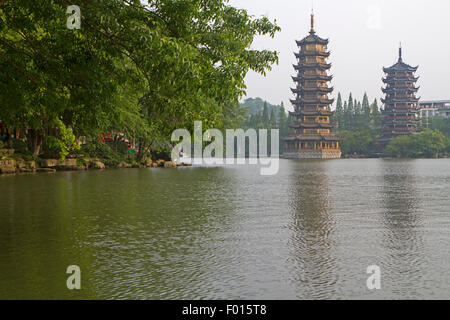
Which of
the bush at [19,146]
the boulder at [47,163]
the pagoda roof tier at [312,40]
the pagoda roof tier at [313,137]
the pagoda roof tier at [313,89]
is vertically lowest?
the boulder at [47,163]

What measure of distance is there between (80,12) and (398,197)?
32.5ft

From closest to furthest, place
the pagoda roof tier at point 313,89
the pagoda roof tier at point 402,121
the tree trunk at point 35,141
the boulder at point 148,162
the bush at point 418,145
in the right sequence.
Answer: the tree trunk at point 35,141 < the boulder at point 148,162 < the pagoda roof tier at point 313,89 < the bush at point 418,145 < the pagoda roof tier at point 402,121

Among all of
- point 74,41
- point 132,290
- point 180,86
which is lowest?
point 132,290

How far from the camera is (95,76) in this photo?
8.59 meters

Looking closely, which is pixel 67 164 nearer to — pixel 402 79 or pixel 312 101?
pixel 312 101

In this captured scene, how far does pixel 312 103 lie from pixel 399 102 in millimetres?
15510

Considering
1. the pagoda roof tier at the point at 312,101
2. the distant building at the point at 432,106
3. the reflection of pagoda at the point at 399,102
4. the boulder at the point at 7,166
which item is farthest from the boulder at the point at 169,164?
the distant building at the point at 432,106

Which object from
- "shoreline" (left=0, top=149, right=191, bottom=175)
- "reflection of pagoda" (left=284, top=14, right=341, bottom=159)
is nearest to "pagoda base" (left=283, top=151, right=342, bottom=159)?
"reflection of pagoda" (left=284, top=14, right=341, bottom=159)

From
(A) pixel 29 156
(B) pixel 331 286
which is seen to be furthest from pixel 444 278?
(A) pixel 29 156

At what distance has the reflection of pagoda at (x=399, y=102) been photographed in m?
80.8

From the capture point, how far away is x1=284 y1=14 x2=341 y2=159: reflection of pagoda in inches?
2965

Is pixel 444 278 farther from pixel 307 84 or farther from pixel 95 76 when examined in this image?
pixel 307 84

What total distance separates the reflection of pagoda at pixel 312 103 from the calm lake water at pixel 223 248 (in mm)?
64181

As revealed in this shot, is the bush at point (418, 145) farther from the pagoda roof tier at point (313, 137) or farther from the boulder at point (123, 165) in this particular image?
the boulder at point (123, 165)
